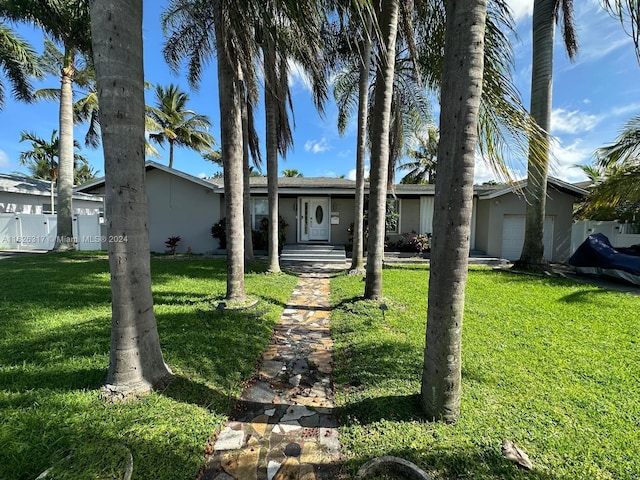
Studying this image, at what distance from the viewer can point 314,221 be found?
48.1 ft

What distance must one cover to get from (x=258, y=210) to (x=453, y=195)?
1296cm

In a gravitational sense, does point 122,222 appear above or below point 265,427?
above

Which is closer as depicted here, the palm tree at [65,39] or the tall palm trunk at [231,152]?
the tall palm trunk at [231,152]

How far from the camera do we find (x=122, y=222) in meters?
2.60

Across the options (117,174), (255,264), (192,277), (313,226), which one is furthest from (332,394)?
(313,226)

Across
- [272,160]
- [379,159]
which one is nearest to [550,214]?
[379,159]

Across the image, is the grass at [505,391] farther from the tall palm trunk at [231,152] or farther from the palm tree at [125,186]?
the tall palm trunk at [231,152]

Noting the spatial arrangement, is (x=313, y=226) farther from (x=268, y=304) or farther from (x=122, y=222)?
(x=122, y=222)

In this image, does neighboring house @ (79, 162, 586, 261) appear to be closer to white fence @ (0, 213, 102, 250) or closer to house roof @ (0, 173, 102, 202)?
white fence @ (0, 213, 102, 250)

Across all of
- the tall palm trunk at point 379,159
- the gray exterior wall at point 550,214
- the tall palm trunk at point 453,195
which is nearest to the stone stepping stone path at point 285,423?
the tall palm trunk at point 453,195

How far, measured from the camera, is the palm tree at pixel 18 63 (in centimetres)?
1212

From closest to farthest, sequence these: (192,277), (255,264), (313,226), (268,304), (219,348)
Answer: (219,348) < (268,304) < (192,277) < (255,264) < (313,226)

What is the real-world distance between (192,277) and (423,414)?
24.4 feet

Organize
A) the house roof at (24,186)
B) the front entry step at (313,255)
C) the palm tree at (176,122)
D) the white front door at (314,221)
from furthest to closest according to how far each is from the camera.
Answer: the palm tree at (176,122), the house roof at (24,186), the white front door at (314,221), the front entry step at (313,255)
